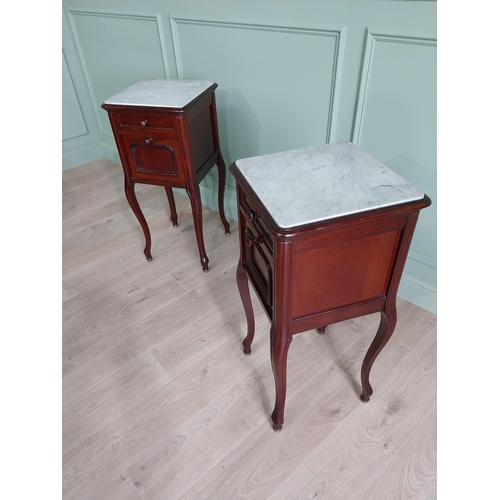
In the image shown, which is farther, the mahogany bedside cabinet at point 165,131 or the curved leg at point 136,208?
the curved leg at point 136,208

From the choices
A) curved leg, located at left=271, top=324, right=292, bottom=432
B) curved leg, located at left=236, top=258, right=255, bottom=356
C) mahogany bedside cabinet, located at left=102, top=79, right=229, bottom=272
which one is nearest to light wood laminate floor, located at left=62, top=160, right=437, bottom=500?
curved leg, located at left=236, top=258, right=255, bottom=356

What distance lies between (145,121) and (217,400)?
1162 mm

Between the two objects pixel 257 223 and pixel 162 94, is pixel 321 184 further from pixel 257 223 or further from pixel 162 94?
pixel 162 94

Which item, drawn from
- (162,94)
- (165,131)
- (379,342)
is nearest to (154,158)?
(165,131)

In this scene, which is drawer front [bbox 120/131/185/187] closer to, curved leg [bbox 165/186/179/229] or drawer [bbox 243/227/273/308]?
curved leg [bbox 165/186/179/229]

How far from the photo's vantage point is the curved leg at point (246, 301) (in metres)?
1.30

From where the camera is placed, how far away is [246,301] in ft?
4.53

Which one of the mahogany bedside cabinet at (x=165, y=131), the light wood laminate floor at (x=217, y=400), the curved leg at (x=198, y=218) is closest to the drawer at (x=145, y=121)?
the mahogany bedside cabinet at (x=165, y=131)

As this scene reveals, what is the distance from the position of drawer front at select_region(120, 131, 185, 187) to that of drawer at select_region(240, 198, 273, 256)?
0.70 m

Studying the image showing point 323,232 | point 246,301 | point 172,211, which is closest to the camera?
point 323,232

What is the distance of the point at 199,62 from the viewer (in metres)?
2.02

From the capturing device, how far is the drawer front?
163cm

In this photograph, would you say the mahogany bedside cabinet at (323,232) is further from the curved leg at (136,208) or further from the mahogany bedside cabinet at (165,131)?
the curved leg at (136,208)

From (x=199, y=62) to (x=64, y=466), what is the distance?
1.91 metres
